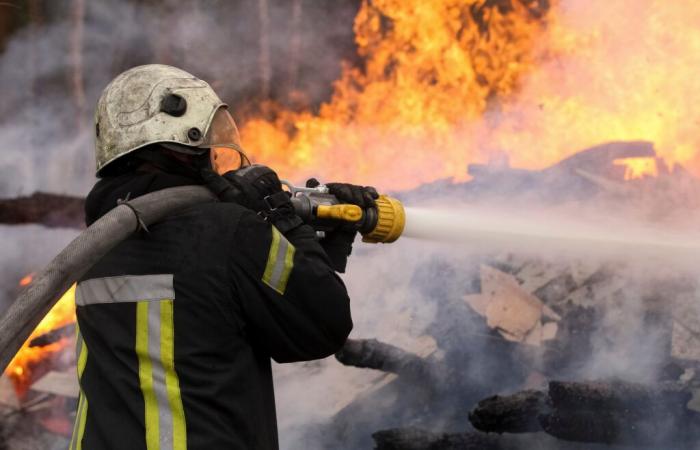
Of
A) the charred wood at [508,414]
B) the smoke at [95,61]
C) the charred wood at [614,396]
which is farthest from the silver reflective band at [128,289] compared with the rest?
the smoke at [95,61]

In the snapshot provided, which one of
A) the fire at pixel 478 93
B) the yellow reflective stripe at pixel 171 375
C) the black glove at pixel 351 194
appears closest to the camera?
the yellow reflective stripe at pixel 171 375

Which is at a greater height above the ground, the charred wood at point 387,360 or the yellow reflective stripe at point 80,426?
the yellow reflective stripe at point 80,426

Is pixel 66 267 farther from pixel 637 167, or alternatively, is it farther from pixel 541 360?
pixel 637 167

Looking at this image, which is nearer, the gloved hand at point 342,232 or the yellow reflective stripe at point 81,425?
the yellow reflective stripe at point 81,425

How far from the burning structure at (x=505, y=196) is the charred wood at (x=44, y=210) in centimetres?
2

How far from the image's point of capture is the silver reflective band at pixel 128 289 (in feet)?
7.69

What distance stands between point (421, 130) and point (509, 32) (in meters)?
1.46

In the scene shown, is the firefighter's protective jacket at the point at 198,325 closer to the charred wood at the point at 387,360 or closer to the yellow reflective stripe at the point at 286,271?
the yellow reflective stripe at the point at 286,271

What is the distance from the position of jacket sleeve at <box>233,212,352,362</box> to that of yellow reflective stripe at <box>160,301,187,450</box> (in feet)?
0.68

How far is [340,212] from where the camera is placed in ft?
9.58

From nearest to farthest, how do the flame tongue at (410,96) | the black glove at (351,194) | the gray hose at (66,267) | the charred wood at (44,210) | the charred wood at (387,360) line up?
the gray hose at (66,267)
the black glove at (351,194)
the charred wood at (387,360)
the charred wood at (44,210)
the flame tongue at (410,96)

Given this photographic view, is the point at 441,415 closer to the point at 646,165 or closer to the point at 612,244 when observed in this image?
the point at 612,244

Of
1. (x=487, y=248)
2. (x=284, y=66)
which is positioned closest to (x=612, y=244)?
(x=487, y=248)

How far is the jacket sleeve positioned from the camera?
92.0 inches
